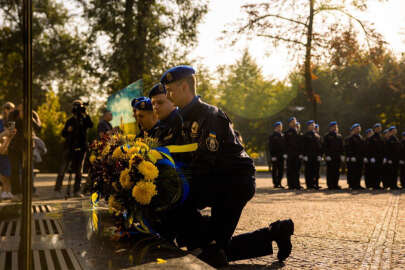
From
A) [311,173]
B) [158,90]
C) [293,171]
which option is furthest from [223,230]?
[311,173]

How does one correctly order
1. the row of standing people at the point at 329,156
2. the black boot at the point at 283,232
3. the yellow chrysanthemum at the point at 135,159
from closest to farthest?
the yellow chrysanthemum at the point at 135,159 < the black boot at the point at 283,232 < the row of standing people at the point at 329,156

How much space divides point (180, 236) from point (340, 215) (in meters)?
4.34

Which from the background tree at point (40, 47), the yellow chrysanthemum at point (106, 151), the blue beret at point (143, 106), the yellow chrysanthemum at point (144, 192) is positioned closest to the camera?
the yellow chrysanthemum at point (144, 192)

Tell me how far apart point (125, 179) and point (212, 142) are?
0.74 m

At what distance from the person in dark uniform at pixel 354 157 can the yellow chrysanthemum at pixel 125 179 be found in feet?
42.7

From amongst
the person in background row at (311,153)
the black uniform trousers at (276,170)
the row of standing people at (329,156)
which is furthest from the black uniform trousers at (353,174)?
the black uniform trousers at (276,170)

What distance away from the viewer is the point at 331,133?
1577 cm

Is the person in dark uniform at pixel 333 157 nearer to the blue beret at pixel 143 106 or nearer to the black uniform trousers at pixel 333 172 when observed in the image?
the black uniform trousers at pixel 333 172

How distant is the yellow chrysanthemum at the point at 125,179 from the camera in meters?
3.80

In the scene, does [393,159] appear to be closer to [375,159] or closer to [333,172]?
[375,159]

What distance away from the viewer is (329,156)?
1555cm

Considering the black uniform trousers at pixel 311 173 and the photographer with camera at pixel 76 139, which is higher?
the photographer with camera at pixel 76 139

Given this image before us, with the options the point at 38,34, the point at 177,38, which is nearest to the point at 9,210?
the point at 177,38

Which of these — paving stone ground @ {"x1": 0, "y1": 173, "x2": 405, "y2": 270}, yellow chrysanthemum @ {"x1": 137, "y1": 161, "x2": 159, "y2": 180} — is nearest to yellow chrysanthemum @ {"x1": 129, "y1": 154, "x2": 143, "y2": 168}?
yellow chrysanthemum @ {"x1": 137, "y1": 161, "x2": 159, "y2": 180}
